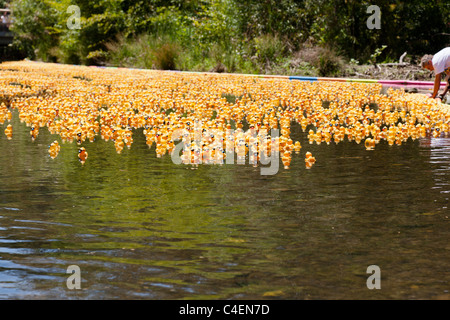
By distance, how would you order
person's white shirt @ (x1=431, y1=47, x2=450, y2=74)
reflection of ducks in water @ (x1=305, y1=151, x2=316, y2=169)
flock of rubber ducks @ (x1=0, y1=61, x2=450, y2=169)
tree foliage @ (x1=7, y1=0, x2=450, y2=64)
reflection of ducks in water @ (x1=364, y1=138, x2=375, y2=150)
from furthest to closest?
tree foliage @ (x1=7, y1=0, x2=450, y2=64) → person's white shirt @ (x1=431, y1=47, x2=450, y2=74) → reflection of ducks in water @ (x1=364, y1=138, x2=375, y2=150) → flock of rubber ducks @ (x1=0, y1=61, x2=450, y2=169) → reflection of ducks in water @ (x1=305, y1=151, x2=316, y2=169)

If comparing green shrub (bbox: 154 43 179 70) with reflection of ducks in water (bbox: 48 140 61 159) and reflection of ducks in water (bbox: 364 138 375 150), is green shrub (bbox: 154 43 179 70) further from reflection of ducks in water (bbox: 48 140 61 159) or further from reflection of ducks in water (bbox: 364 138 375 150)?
reflection of ducks in water (bbox: 48 140 61 159)

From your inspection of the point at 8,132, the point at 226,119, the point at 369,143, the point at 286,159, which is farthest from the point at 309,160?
the point at 8,132

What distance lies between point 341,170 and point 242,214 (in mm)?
2174

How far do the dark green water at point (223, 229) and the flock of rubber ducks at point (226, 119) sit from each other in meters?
0.78

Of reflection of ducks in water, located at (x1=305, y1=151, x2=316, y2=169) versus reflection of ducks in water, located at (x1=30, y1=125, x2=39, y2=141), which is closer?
reflection of ducks in water, located at (x1=305, y1=151, x2=316, y2=169)

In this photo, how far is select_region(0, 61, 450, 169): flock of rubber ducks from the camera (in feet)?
29.2

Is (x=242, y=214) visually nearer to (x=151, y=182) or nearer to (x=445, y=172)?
(x=151, y=182)

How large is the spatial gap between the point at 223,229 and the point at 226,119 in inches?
257

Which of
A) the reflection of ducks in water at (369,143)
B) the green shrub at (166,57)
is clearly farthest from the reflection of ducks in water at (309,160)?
the green shrub at (166,57)

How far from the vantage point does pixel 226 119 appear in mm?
11688

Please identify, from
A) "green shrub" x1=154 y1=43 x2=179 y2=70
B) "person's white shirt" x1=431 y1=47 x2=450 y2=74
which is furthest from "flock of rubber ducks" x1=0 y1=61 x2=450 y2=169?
"green shrub" x1=154 y1=43 x2=179 y2=70

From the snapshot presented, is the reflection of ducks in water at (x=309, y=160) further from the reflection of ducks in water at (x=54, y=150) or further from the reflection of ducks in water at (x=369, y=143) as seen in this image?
the reflection of ducks in water at (x=54, y=150)

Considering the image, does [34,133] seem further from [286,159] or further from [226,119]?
[286,159]

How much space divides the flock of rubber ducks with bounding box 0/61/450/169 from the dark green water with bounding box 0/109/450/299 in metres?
0.78
